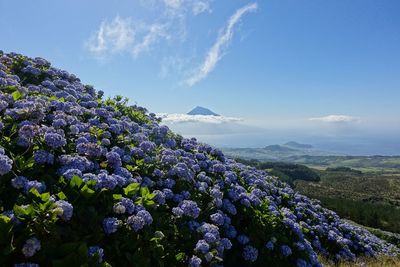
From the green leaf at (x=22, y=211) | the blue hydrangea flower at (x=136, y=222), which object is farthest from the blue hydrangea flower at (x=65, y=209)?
the blue hydrangea flower at (x=136, y=222)

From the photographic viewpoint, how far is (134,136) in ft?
34.1

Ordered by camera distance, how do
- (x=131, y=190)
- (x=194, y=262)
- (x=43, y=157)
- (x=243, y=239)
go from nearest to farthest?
1. (x=43, y=157)
2. (x=194, y=262)
3. (x=131, y=190)
4. (x=243, y=239)

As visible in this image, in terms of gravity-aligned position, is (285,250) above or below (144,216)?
below

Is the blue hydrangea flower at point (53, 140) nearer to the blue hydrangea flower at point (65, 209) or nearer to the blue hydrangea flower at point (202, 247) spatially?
the blue hydrangea flower at point (65, 209)

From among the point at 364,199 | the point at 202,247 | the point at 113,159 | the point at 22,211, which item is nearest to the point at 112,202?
the point at 113,159

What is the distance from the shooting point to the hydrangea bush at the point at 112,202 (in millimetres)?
5180

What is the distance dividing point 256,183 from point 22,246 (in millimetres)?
11020

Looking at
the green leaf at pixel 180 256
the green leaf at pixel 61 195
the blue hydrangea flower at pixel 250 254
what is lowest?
the blue hydrangea flower at pixel 250 254

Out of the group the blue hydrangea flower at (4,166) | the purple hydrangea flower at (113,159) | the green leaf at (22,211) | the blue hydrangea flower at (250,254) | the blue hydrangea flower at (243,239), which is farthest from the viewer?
the blue hydrangea flower at (243,239)

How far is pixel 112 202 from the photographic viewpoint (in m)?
6.61

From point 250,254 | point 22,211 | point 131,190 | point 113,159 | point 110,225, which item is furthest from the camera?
point 250,254

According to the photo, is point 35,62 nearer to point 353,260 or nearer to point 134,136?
point 134,136

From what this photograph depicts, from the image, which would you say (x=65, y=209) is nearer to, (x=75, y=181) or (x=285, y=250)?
(x=75, y=181)

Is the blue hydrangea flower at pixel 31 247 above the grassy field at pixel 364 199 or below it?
above
